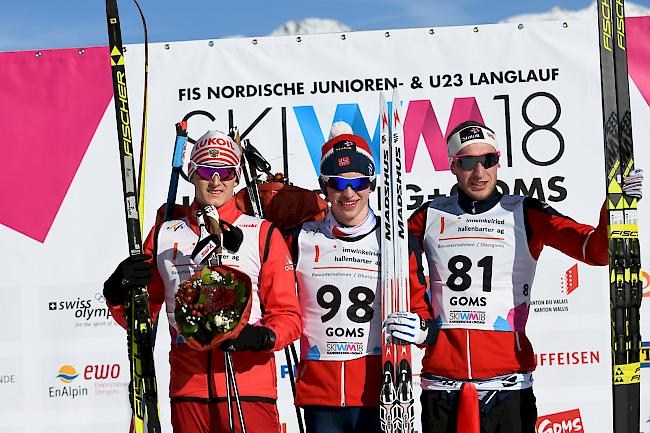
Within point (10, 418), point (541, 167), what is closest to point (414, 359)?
point (541, 167)

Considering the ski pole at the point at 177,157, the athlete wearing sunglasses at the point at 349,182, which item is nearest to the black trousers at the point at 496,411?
the athlete wearing sunglasses at the point at 349,182

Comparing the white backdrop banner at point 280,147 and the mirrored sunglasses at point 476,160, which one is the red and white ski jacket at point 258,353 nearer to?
the mirrored sunglasses at point 476,160

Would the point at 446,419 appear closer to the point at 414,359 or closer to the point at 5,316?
the point at 414,359

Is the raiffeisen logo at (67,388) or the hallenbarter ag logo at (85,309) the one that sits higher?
the hallenbarter ag logo at (85,309)

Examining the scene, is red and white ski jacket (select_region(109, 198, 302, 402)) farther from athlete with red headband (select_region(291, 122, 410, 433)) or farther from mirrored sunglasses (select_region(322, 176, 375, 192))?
mirrored sunglasses (select_region(322, 176, 375, 192))

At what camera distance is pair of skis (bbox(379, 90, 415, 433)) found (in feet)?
11.3

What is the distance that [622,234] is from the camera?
11.3 feet

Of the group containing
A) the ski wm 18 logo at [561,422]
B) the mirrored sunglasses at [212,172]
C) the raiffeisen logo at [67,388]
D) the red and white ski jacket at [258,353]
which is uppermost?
the mirrored sunglasses at [212,172]

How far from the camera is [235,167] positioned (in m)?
3.64

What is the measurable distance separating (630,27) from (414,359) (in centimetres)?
232

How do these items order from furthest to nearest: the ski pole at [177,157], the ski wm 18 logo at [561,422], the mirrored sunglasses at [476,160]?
the ski wm 18 logo at [561,422] → the ski pole at [177,157] → the mirrored sunglasses at [476,160]

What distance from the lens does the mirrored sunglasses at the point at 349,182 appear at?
3611 mm

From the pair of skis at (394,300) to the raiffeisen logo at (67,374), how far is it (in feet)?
8.14

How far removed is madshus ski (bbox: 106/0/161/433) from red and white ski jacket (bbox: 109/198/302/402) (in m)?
0.10
